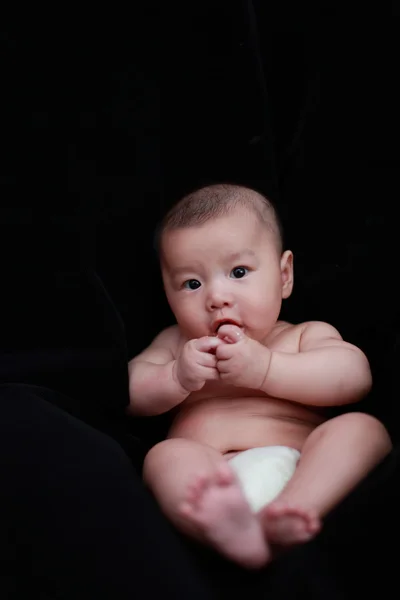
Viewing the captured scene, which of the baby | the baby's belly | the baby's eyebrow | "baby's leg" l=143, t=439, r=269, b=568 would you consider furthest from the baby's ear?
"baby's leg" l=143, t=439, r=269, b=568

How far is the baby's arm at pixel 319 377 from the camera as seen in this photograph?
108cm

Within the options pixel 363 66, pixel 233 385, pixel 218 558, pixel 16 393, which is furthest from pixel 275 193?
pixel 218 558

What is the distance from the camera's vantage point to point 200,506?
2.53 feet

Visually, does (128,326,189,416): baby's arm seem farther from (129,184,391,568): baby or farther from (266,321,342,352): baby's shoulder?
(266,321,342,352): baby's shoulder

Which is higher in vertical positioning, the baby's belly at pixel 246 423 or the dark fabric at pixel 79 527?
the dark fabric at pixel 79 527

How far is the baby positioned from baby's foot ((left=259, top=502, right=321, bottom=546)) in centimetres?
7

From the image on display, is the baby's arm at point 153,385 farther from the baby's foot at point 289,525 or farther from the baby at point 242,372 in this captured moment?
the baby's foot at point 289,525

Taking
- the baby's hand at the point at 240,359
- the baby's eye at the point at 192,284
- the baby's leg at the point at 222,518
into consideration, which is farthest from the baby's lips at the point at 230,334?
the baby's leg at the point at 222,518

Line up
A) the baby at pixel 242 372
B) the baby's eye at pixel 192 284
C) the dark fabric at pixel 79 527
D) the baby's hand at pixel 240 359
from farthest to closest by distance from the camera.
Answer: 1. the baby's eye at pixel 192 284
2. the baby's hand at pixel 240 359
3. the baby at pixel 242 372
4. the dark fabric at pixel 79 527

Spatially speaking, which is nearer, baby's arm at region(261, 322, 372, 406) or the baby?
the baby

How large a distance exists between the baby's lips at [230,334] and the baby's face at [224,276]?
1.0 inches

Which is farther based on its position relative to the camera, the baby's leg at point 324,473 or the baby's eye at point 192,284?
the baby's eye at point 192,284

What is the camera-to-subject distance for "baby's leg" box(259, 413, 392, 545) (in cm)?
77

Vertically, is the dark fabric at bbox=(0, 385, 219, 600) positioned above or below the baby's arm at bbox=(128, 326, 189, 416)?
above
